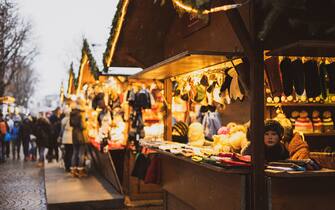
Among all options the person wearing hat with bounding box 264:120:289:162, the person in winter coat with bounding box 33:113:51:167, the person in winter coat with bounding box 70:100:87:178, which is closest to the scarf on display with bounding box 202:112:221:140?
the person in winter coat with bounding box 70:100:87:178

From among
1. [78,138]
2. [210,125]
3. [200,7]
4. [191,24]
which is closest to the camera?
[200,7]

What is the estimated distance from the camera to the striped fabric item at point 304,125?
8.93 m

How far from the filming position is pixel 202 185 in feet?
21.3

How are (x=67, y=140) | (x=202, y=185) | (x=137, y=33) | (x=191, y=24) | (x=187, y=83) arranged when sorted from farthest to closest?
1. (x=67, y=140)
2. (x=137, y=33)
3. (x=187, y=83)
4. (x=191, y=24)
5. (x=202, y=185)

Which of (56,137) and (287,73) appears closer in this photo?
(287,73)

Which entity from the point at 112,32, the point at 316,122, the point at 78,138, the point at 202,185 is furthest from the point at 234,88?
the point at 78,138

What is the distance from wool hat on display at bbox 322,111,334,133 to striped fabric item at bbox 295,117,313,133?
0.31 metres

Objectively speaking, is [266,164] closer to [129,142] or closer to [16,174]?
[129,142]

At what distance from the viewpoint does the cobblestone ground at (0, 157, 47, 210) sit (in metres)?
10.2

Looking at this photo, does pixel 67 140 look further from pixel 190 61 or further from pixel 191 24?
pixel 190 61

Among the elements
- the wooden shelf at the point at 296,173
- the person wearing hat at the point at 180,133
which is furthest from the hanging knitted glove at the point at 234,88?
the person wearing hat at the point at 180,133

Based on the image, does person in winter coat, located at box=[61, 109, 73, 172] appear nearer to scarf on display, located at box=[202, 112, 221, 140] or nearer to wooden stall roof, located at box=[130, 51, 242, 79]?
scarf on display, located at box=[202, 112, 221, 140]

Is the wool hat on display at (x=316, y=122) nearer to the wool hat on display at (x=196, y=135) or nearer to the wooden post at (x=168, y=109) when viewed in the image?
the wool hat on display at (x=196, y=135)

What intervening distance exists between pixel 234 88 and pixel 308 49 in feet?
5.32
